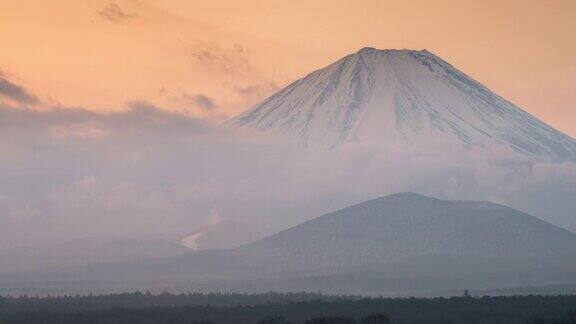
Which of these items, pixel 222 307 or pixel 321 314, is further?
pixel 222 307

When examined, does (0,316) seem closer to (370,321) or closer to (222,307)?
(222,307)

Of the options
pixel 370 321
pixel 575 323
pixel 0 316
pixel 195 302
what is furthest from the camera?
pixel 195 302

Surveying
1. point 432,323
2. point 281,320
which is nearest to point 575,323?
point 432,323

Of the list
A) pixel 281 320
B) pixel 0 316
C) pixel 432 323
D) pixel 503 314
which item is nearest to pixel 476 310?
pixel 503 314

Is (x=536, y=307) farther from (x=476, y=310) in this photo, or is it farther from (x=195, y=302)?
(x=195, y=302)

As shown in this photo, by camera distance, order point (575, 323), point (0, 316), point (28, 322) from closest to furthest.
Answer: point (575, 323), point (28, 322), point (0, 316)

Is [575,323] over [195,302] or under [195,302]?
under
